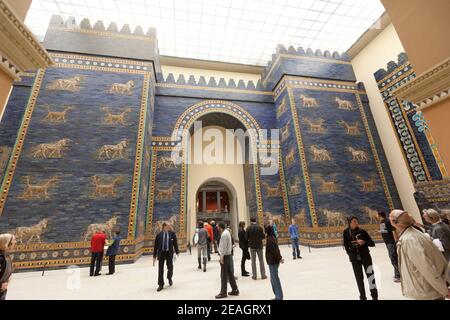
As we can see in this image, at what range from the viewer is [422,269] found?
1.71 metres

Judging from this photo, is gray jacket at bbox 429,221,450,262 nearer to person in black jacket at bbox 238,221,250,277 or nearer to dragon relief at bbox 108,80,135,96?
person in black jacket at bbox 238,221,250,277

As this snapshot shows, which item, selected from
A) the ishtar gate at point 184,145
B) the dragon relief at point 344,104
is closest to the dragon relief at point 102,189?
the ishtar gate at point 184,145

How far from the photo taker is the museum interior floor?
141 inches

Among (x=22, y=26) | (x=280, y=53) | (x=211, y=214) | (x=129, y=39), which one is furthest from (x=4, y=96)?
(x=211, y=214)

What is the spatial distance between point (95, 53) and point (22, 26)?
28.8 feet

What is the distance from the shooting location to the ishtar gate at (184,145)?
710 cm

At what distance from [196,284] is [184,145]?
23.8 ft

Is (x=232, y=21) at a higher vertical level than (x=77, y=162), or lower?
higher

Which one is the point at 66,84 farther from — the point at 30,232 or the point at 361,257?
the point at 361,257

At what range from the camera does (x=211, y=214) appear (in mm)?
19031

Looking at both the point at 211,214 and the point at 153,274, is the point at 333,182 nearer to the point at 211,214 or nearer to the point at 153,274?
the point at 153,274

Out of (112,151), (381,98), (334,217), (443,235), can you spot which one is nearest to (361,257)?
(443,235)

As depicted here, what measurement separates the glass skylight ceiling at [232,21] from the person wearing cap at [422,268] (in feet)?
40.6

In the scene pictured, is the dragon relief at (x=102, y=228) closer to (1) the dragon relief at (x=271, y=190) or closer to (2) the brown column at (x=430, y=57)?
(1) the dragon relief at (x=271, y=190)
